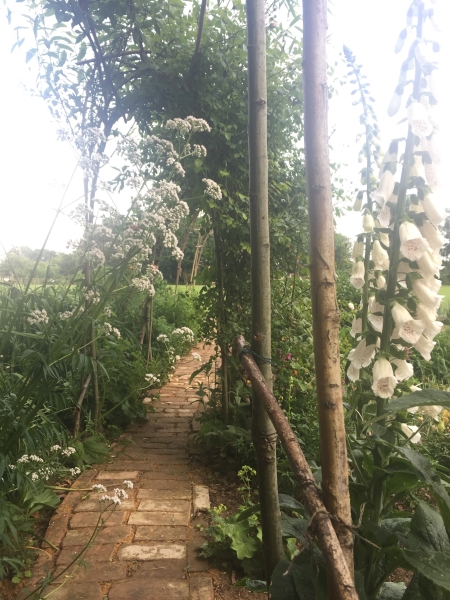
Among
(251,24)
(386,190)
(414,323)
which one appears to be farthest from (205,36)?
(414,323)

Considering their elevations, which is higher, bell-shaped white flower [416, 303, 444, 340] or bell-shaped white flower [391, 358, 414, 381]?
bell-shaped white flower [416, 303, 444, 340]

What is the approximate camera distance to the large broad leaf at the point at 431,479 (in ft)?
3.19

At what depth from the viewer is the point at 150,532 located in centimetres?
231

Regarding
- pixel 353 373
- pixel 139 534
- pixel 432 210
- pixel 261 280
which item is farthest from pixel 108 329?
pixel 432 210

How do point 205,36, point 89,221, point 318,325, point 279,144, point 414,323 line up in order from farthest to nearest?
point 279,144 < point 205,36 < point 89,221 < point 414,323 < point 318,325

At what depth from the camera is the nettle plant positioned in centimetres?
103

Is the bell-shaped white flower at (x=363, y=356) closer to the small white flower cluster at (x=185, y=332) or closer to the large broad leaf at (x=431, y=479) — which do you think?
the large broad leaf at (x=431, y=479)

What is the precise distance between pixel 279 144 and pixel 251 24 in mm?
2192

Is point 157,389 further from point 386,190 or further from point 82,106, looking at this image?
point 386,190

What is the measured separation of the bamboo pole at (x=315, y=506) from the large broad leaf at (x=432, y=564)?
0.77ft

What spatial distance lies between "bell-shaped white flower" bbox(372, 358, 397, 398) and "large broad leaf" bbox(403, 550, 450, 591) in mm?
333

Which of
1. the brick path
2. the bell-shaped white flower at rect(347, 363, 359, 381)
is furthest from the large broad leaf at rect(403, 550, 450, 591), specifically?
the brick path

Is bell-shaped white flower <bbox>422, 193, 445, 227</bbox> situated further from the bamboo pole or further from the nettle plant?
the bamboo pole

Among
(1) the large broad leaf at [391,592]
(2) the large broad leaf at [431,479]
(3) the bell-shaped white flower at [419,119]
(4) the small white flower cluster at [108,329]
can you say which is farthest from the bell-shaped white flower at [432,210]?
(4) the small white flower cluster at [108,329]
